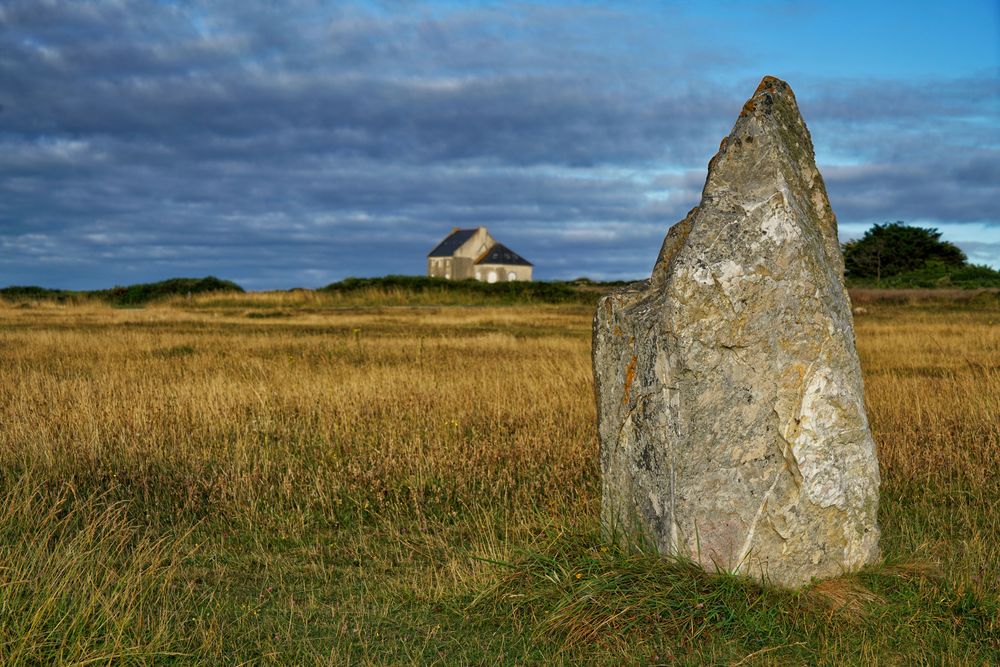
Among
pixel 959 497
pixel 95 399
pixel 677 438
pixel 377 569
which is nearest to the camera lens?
pixel 677 438

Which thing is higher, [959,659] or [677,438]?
[677,438]

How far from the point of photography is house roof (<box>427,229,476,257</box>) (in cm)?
8838

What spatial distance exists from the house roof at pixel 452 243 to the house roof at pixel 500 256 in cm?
273

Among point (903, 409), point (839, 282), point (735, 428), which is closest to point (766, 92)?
point (839, 282)

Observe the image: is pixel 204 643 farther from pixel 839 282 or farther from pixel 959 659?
pixel 839 282

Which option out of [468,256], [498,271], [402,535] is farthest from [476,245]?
[402,535]

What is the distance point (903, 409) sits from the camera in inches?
424

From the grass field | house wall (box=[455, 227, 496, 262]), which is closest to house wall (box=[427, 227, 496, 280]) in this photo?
house wall (box=[455, 227, 496, 262])

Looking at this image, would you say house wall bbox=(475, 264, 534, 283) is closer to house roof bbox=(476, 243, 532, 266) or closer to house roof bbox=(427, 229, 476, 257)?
house roof bbox=(476, 243, 532, 266)

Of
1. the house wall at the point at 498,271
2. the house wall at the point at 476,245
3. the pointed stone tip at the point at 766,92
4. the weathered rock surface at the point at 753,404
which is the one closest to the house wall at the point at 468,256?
the house wall at the point at 476,245

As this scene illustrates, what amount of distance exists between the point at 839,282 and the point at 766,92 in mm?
1407

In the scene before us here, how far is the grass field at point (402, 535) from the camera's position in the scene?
192 inches

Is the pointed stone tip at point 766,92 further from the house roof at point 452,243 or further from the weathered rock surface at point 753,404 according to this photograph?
the house roof at point 452,243

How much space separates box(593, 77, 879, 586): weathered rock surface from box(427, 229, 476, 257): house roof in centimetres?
8310
